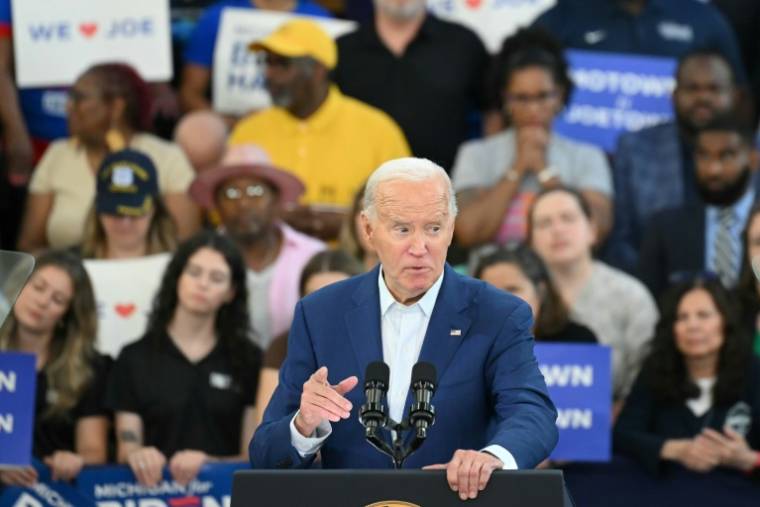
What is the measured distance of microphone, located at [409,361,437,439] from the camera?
369 cm

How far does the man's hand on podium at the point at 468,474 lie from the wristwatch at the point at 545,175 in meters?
4.79

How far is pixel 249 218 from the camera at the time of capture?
A: 8.01m

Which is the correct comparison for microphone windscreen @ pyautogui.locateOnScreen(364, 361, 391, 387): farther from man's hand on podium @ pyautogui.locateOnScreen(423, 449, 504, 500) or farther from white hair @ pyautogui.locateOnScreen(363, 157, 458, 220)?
white hair @ pyautogui.locateOnScreen(363, 157, 458, 220)

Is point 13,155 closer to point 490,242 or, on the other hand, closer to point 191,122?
point 191,122

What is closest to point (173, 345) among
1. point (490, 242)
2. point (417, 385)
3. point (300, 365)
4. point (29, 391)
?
point (29, 391)

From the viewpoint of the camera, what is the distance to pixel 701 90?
8.82m

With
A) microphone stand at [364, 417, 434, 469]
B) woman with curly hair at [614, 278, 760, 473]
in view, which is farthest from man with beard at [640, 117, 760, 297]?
microphone stand at [364, 417, 434, 469]

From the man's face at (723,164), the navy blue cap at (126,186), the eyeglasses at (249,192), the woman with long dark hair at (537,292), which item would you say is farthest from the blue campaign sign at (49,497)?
the man's face at (723,164)

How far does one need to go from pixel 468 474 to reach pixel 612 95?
19.0 ft

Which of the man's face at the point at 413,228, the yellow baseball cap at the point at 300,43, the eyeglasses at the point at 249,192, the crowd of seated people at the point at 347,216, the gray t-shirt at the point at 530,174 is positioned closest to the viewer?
the man's face at the point at 413,228

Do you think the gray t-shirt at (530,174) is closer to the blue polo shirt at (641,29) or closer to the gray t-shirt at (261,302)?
the blue polo shirt at (641,29)

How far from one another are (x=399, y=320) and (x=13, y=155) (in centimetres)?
532

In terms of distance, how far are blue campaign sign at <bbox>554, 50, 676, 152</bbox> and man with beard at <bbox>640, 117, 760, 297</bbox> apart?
2.43ft

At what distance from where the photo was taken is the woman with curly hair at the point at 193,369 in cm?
686
